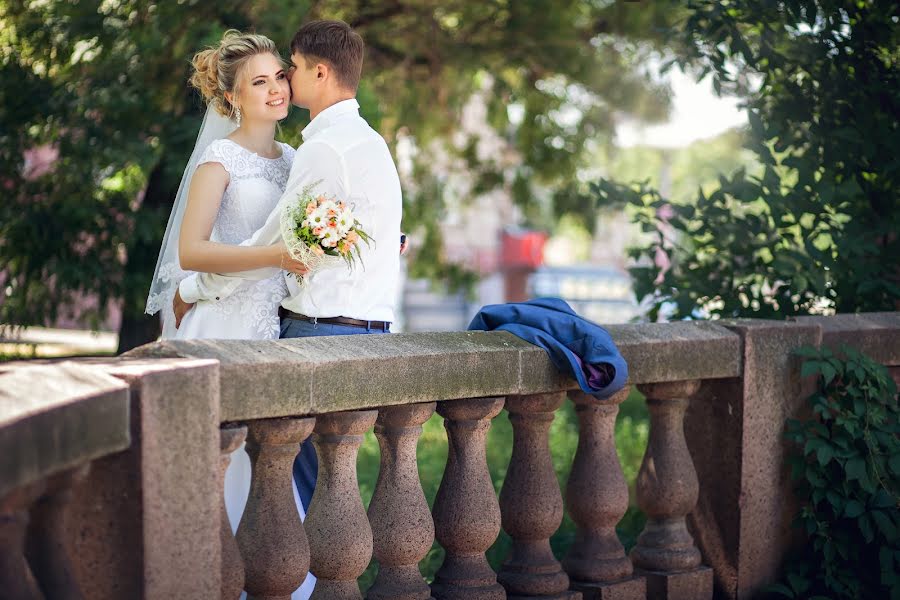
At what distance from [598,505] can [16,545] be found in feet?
6.76

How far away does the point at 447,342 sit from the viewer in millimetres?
3299

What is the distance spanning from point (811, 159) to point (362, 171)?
280cm

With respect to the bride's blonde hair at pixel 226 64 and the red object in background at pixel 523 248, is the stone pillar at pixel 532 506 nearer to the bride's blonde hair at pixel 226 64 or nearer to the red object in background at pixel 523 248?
the bride's blonde hair at pixel 226 64

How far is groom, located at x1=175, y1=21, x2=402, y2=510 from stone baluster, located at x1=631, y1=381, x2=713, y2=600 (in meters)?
1.00

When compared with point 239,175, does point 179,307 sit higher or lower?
lower

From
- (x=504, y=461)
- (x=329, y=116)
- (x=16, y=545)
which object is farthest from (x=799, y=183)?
(x=16, y=545)

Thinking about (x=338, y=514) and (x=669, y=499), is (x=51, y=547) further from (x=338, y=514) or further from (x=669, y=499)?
(x=669, y=499)

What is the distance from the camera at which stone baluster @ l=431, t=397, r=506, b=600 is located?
3.39 m

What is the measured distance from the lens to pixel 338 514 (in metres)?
3.06

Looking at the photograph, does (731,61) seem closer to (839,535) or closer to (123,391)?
(839,535)

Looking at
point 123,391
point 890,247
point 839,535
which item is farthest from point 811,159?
point 123,391

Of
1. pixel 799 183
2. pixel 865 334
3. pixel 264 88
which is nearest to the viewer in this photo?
pixel 264 88

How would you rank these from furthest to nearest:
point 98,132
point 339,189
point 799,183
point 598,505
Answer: point 98,132
point 799,183
point 598,505
point 339,189

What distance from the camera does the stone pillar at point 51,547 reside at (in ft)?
7.66
